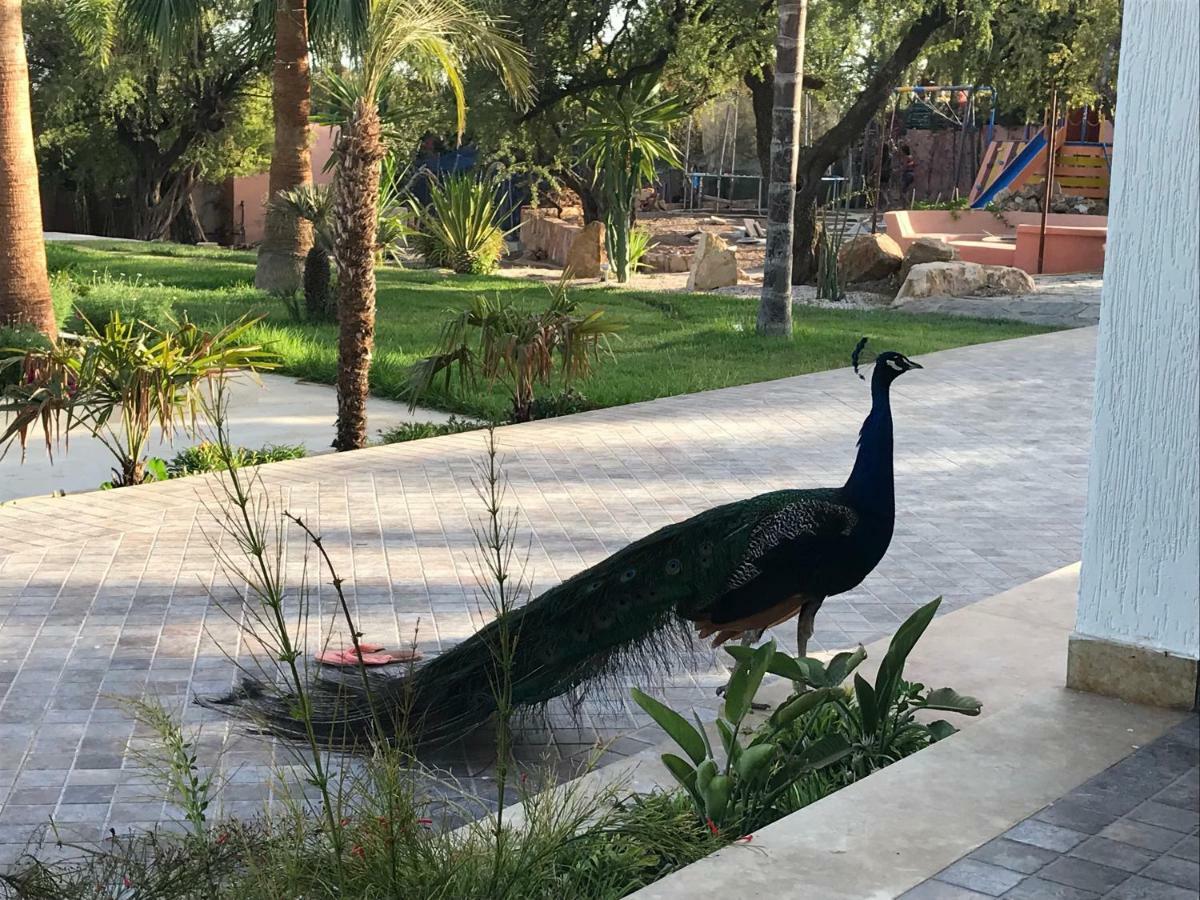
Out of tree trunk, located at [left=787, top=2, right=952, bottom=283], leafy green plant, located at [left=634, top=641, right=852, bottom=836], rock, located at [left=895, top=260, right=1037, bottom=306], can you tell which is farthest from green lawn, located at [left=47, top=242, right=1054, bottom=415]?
leafy green plant, located at [left=634, top=641, right=852, bottom=836]

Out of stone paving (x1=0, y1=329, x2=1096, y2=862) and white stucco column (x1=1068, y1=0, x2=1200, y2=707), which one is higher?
white stucco column (x1=1068, y1=0, x2=1200, y2=707)

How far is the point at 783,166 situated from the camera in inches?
588

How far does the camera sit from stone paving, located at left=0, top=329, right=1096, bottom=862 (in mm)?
4668

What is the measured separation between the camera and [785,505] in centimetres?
459

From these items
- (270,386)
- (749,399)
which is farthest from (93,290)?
(749,399)

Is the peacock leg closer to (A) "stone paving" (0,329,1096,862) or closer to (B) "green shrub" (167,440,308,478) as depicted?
(A) "stone paving" (0,329,1096,862)

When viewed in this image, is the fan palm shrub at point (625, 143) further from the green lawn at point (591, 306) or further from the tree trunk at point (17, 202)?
the tree trunk at point (17, 202)

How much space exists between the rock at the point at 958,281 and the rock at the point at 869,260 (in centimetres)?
127

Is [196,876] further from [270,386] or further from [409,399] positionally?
[270,386]

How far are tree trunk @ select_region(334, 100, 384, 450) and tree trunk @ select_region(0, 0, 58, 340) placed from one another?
3.60 m

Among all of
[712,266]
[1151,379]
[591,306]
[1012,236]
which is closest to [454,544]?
[1151,379]

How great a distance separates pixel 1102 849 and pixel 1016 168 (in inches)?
1281

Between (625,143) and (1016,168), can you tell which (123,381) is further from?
(1016,168)

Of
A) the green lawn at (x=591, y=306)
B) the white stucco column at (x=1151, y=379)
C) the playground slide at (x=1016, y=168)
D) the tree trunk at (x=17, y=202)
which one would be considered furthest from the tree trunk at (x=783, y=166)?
the playground slide at (x=1016, y=168)
